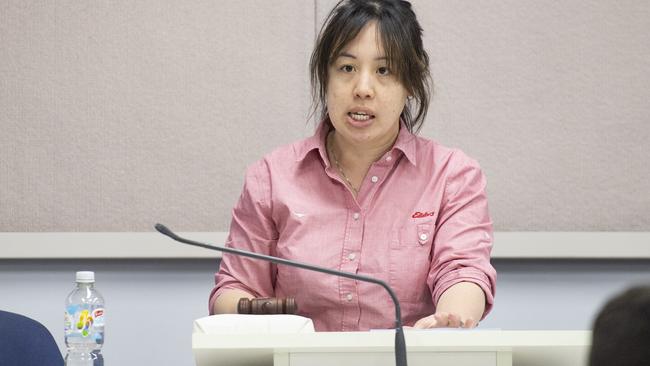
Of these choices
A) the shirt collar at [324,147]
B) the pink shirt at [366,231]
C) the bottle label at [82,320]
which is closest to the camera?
the bottle label at [82,320]

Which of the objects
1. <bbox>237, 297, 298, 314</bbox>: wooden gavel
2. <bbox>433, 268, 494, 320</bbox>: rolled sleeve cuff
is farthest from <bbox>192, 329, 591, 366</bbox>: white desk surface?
<bbox>433, 268, 494, 320</bbox>: rolled sleeve cuff

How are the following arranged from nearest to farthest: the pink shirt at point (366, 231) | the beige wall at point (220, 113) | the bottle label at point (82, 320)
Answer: the bottle label at point (82, 320) → the pink shirt at point (366, 231) → the beige wall at point (220, 113)

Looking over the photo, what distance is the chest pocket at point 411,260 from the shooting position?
1702mm

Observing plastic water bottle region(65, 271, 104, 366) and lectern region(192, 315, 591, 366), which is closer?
lectern region(192, 315, 591, 366)

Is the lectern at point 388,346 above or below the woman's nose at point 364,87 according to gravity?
below

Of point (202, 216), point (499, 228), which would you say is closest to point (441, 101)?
point (499, 228)

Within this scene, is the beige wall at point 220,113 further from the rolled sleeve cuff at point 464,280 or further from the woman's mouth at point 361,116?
the rolled sleeve cuff at point 464,280

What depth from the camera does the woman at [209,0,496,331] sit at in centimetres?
170

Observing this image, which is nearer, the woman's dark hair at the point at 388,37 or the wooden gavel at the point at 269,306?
the wooden gavel at the point at 269,306

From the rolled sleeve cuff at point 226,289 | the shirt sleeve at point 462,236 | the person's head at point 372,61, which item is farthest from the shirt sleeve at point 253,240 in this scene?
the shirt sleeve at point 462,236

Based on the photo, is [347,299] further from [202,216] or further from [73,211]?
[73,211]

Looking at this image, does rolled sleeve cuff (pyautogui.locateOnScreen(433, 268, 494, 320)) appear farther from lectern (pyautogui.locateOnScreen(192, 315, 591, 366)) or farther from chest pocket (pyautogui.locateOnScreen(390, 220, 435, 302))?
lectern (pyautogui.locateOnScreen(192, 315, 591, 366))

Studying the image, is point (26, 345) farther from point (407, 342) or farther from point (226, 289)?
point (407, 342)

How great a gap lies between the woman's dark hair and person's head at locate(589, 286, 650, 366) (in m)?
1.26
